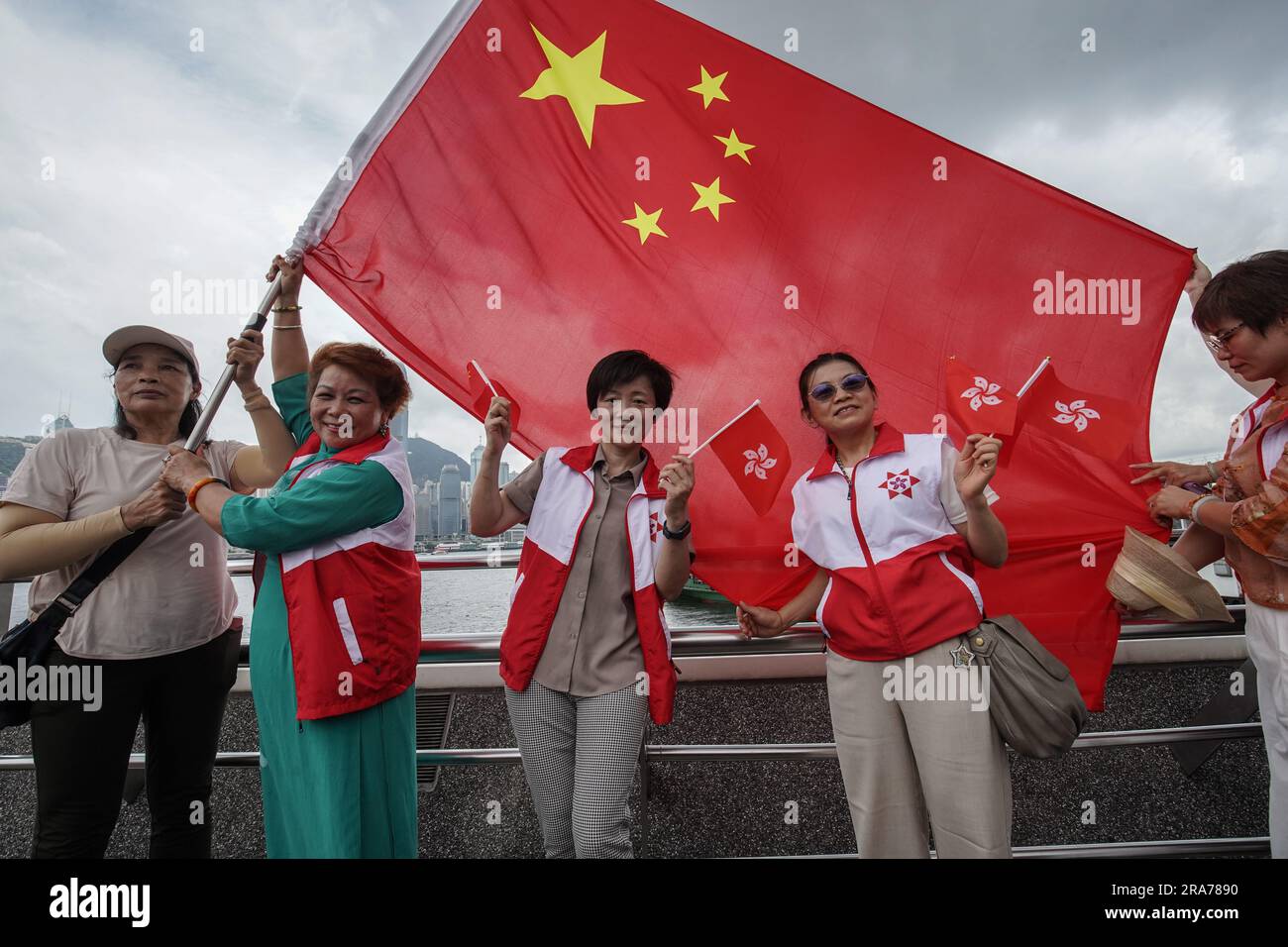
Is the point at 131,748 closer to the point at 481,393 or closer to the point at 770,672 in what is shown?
the point at 481,393

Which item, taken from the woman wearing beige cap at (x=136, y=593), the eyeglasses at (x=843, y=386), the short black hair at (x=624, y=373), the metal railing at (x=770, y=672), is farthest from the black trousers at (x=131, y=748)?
the eyeglasses at (x=843, y=386)

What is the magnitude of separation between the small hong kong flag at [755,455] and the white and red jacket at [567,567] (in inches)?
10.0

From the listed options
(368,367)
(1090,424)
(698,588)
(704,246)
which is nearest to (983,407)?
(1090,424)

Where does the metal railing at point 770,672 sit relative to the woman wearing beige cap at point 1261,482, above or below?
below

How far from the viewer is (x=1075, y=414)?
219cm

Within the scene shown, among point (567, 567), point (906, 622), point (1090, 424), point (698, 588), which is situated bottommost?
point (698, 588)

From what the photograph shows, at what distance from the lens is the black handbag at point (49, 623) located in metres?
1.83

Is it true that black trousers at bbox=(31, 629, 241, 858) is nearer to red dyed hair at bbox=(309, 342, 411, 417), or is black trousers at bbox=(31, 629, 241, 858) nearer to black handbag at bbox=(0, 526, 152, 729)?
black handbag at bbox=(0, 526, 152, 729)

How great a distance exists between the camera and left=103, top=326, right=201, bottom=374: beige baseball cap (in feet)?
6.92

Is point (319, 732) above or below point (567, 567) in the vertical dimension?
below

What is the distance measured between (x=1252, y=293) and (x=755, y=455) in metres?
1.40

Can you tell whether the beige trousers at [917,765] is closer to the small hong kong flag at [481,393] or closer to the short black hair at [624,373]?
the short black hair at [624,373]

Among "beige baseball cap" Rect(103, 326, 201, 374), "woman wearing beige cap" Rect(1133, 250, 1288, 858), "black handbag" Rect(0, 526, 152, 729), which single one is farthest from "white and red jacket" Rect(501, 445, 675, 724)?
"woman wearing beige cap" Rect(1133, 250, 1288, 858)
